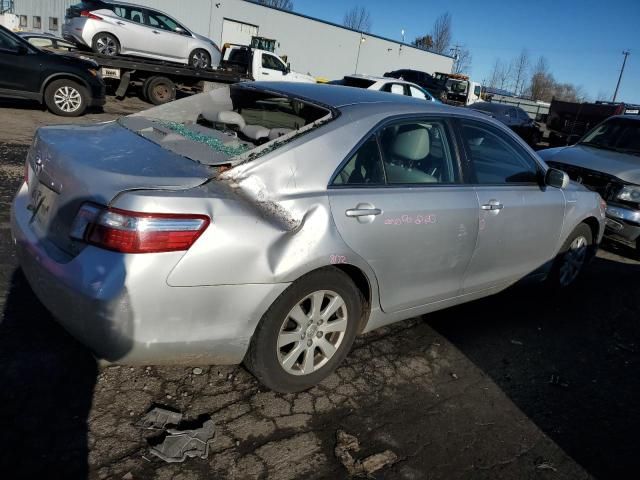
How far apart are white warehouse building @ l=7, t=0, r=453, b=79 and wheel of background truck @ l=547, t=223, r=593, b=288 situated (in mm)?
31768

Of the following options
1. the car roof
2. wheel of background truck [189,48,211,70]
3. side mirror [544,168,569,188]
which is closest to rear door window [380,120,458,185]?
the car roof

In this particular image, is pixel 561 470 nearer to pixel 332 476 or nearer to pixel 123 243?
pixel 332 476

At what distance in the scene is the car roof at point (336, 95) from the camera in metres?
3.24

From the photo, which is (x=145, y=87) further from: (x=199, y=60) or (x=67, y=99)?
(x=67, y=99)

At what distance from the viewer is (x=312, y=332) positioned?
9.18ft

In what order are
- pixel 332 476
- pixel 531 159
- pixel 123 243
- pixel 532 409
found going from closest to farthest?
pixel 123 243, pixel 332 476, pixel 532 409, pixel 531 159

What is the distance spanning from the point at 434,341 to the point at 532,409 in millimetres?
843

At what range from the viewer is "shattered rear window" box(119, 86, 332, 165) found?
283cm

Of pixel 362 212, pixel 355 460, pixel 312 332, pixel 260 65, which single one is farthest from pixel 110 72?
pixel 355 460

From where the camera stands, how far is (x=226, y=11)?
34125mm

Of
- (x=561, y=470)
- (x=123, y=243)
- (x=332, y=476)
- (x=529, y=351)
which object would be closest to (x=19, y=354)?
(x=123, y=243)

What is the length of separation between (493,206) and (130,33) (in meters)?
13.5

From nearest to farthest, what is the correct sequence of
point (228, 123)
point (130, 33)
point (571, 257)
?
point (228, 123)
point (571, 257)
point (130, 33)

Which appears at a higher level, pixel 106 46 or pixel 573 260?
pixel 106 46
